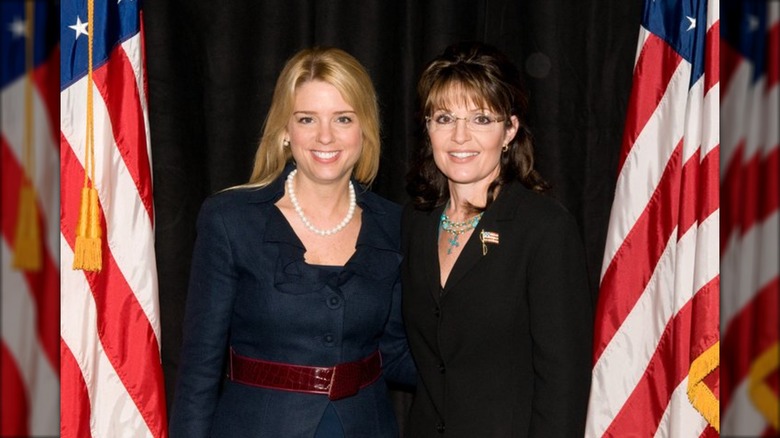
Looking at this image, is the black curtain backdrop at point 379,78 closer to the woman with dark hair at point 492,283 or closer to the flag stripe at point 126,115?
the flag stripe at point 126,115

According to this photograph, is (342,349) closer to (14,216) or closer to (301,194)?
(301,194)

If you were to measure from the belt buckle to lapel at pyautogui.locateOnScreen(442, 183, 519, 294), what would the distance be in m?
0.35

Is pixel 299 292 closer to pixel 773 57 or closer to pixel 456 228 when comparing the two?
pixel 456 228

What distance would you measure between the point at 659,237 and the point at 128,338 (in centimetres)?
172

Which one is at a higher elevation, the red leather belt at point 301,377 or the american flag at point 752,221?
the american flag at point 752,221

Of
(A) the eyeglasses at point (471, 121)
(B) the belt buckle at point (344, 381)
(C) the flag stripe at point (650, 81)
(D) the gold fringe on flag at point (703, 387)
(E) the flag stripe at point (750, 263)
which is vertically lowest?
(D) the gold fringe on flag at point (703, 387)

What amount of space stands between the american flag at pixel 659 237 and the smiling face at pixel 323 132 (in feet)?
3.27

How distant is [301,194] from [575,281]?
0.82 m

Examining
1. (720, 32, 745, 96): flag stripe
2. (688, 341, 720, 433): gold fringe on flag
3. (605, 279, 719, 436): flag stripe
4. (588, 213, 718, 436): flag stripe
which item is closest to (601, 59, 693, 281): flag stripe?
(588, 213, 718, 436): flag stripe

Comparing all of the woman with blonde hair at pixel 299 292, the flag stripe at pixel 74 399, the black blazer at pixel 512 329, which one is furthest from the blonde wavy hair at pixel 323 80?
the flag stripe at pixel 74 399

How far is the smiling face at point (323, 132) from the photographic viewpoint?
6.98 feet

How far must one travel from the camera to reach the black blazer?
1841 mm

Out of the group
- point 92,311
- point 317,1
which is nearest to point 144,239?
point 92,311

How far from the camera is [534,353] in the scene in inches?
74.0
